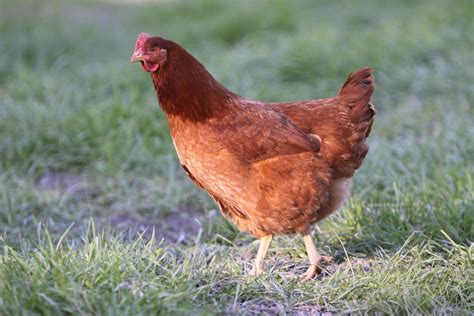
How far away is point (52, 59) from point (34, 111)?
2292mm

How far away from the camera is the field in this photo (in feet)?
11.5

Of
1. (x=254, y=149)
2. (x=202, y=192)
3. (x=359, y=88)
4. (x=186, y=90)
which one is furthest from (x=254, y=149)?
(x=202, y=192)

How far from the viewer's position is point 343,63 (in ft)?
25.6

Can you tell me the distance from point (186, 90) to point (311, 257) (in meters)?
1.20

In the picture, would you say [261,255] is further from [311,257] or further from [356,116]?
[356,116]

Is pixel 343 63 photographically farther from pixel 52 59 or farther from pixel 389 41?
pixel 52 59

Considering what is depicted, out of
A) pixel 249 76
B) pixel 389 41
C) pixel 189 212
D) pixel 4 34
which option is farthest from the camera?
pixel 4 34

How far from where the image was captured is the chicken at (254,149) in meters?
4.06

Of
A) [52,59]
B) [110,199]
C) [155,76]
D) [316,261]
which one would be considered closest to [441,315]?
[316,261]

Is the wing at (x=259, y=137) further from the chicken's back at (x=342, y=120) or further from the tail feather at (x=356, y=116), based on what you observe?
the tail feather at (x=356, y=116)

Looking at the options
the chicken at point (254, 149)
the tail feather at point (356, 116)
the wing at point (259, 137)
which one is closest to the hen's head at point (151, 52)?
the chicken at point (254, 149)

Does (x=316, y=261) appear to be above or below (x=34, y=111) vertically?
below

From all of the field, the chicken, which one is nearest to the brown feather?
the chicken

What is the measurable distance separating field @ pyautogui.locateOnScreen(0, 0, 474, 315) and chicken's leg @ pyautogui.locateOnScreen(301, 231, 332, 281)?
0.08 meters
